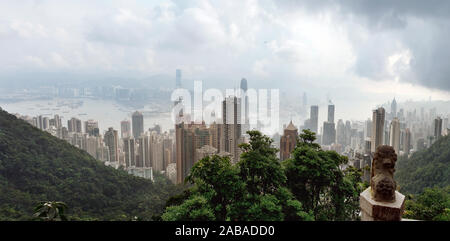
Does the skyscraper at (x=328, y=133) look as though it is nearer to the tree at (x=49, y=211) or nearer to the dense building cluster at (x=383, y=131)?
the dense building cluster at (x=383, y=131)

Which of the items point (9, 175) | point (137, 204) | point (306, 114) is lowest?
point (137, 204)

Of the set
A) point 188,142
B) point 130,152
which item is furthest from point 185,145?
point 130,152

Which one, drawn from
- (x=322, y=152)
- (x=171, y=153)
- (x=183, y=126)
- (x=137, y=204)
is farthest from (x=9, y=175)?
(x=322, y=152)

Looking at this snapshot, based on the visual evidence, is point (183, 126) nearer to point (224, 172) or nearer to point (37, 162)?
point (37, 162)

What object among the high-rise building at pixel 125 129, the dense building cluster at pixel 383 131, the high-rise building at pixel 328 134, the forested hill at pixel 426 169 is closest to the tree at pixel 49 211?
the dense building cluster at pixel 383 131

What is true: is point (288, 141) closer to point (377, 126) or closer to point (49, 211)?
point (377, 126)

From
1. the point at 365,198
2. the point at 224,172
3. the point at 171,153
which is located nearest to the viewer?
the point at 365,198
